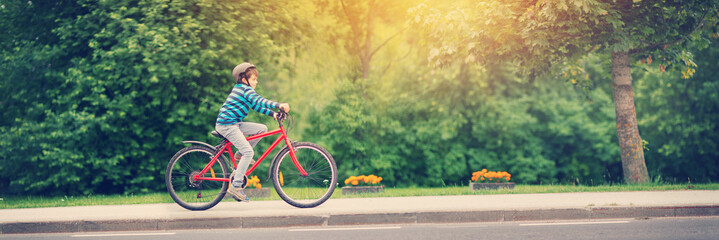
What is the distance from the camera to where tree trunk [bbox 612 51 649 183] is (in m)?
11.1

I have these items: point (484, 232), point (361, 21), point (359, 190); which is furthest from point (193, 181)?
point (361, 21)

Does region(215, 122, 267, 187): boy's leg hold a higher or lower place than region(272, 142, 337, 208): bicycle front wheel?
higher

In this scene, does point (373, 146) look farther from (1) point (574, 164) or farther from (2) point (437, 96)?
(1) point (574, 164)

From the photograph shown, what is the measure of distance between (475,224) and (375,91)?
12151mm

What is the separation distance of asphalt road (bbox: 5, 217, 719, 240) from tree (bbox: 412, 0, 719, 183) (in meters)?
4.06

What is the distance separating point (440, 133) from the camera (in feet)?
65.3

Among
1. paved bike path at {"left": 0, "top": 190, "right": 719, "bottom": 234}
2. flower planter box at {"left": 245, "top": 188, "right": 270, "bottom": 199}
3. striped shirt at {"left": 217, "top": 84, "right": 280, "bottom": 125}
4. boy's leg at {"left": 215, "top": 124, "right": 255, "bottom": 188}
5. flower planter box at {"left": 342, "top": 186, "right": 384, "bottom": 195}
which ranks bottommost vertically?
flower planter box at {"left": 342, "top": 186, "right": 384, "bottom": 195}

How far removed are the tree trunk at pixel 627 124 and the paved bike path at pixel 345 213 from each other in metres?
3.50

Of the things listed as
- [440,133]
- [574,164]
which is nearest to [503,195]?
[440,133]

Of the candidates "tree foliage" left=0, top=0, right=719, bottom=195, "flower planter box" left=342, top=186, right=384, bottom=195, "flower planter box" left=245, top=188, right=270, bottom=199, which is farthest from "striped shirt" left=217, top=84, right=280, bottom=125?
"tree foliage" left=0, top=0, right=719, bottom=195

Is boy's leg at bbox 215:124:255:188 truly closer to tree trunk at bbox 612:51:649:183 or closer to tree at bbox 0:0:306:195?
tree at bbox 0:0:306:195

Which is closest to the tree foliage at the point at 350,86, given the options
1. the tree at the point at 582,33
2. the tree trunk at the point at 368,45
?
the tree at the point at 582,33

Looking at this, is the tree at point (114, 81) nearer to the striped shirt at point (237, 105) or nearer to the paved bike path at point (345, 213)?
the paved bike path at point (345, 213)

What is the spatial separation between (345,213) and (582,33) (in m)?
6.16
